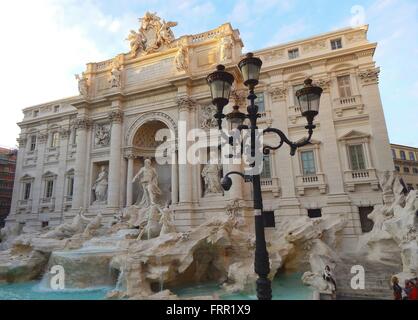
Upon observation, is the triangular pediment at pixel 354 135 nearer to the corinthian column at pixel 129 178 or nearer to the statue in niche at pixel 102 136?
the corinthian column at pixel 129 178

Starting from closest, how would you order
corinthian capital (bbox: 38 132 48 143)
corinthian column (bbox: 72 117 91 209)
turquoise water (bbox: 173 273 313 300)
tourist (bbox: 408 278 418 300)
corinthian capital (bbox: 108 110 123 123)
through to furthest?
tourist (bbox: 408 278 418 300)
turquoise water (bbox: 173 273 313 300)
corinthian column (bbox: 72 117 91 209)
corinthian capital (bbox: 108 110 123 123)
corinthian capital (bbox: 38 132 48 143)

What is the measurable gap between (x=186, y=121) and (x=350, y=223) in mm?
10110

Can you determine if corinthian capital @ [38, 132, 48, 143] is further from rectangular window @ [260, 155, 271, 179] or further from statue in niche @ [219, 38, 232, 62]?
rectangular window @ [260, 155, 271, 179]

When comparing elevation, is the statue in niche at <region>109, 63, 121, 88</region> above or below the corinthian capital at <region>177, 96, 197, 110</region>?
above

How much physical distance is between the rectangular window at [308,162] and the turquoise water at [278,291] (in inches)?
227

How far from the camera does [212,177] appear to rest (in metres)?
15.9

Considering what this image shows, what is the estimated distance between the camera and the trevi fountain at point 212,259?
8.68m

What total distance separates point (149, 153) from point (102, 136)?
3550 millimetres

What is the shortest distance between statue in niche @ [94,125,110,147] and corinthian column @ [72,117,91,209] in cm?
78

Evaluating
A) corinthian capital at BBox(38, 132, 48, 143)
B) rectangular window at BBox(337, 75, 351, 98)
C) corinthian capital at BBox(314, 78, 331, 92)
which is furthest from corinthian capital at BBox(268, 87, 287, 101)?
corinthian capital at BBox(38, 132, 48, 143)

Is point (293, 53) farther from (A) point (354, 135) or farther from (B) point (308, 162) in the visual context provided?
(B) point (308, 162)

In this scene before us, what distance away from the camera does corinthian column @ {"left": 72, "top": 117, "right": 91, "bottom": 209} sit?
18359 mm

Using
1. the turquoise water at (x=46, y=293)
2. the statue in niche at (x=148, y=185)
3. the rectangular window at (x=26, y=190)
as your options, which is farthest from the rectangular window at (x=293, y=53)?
the rectangular window at (x=26, y=190)

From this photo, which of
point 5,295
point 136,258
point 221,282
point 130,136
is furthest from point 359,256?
point 130,136
